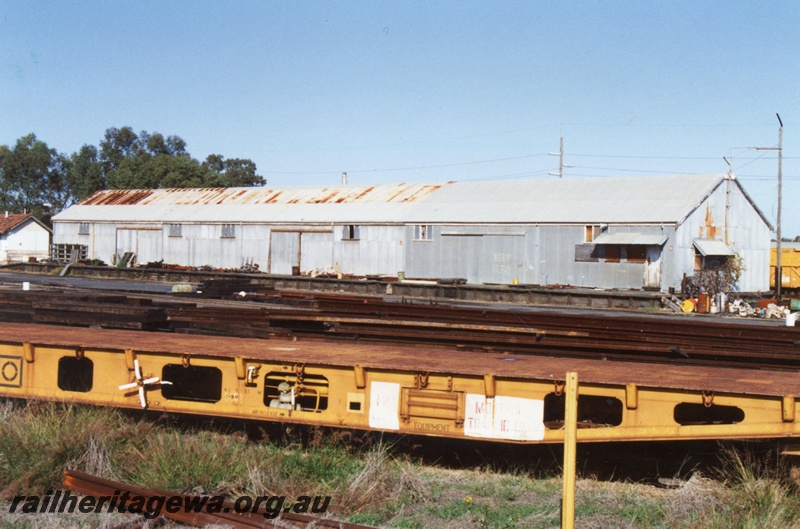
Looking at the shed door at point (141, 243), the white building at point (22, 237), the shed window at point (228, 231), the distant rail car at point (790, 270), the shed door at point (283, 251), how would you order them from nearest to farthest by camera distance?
the distant rail car at point (790, 270) → the shed door at point (283, 251) → the shed window at point (228, 231) → the shed door at point (141, 243) → the white building at point (22, 237)

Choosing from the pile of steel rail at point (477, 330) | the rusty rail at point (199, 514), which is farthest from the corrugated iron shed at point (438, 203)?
the rusty rail at point (199, 514)

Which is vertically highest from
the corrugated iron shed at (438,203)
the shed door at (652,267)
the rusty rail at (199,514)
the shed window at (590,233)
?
the corrugated iron shed at (438,203)

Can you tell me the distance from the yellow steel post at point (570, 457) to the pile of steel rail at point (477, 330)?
13.0 ft

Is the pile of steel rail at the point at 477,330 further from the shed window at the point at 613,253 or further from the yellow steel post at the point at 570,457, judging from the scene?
the shed window at the point at 613,253

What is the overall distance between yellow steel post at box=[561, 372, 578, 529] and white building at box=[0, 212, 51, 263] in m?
67.4

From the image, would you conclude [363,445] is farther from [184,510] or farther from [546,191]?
[546,191]

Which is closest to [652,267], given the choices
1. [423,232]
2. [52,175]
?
[423,232]

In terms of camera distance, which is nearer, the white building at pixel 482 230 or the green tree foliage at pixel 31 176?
the white building at pixel 482 230

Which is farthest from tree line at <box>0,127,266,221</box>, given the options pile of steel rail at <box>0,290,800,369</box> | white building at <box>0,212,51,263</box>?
pile of steel rail at <box>0,290,800,369</box>

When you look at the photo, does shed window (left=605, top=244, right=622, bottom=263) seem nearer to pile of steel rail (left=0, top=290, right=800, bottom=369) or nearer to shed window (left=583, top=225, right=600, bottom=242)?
shed window (left=583, top=225, right=600, bottom=242)

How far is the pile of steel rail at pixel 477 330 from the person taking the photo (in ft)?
27.7

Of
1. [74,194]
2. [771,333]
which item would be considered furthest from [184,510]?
[74,194]

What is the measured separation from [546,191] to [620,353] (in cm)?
2678

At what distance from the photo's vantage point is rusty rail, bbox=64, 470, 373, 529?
5141 millimetres
